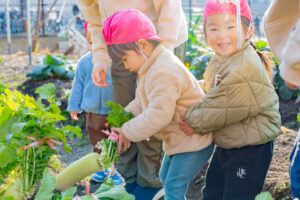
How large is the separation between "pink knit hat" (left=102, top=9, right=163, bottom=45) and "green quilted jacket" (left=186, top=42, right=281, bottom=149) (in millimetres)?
430

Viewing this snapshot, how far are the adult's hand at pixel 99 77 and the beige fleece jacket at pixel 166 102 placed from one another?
44cm

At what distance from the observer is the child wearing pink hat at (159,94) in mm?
2297

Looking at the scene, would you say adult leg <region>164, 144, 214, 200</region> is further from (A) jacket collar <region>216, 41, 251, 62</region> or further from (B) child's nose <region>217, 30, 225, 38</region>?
(B) child's nose <region>217, 30, 225, 38</region>

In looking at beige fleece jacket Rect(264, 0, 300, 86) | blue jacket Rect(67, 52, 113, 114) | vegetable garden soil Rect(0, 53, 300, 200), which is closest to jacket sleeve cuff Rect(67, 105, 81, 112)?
blue jacket Rect(67, 52, 113, 114)

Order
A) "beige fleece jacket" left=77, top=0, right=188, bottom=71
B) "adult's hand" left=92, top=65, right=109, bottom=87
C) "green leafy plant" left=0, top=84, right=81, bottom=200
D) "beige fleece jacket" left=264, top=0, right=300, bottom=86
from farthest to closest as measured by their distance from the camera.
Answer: "adult's hand" left=92, top=65, right=109, bottom=87 → "beige fleece jacket" left=77, top=0, right=188, bottom=71 → "green leafy plant" left=0, top=84, right=81, bottom=200 → "beige fleece jacket" left=264, top=0, right=300, bottom=86

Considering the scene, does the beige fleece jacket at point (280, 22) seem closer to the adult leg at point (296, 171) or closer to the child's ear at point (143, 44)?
the adult leg at point (296, 171)

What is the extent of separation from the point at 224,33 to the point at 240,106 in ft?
1.24

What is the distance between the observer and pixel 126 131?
2385 mm

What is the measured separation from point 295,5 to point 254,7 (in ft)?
49.1

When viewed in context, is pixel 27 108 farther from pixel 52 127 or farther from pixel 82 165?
pixel 82 165

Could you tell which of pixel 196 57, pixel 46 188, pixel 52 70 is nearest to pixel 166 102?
pixel 46 188

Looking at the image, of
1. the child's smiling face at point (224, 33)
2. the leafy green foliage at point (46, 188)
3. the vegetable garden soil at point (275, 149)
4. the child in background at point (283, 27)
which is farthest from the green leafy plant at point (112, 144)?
the vegetable garden soil at point (275, 149)

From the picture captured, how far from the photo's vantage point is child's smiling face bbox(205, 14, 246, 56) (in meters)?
2.34

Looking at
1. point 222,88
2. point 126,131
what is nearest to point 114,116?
point 126,131
